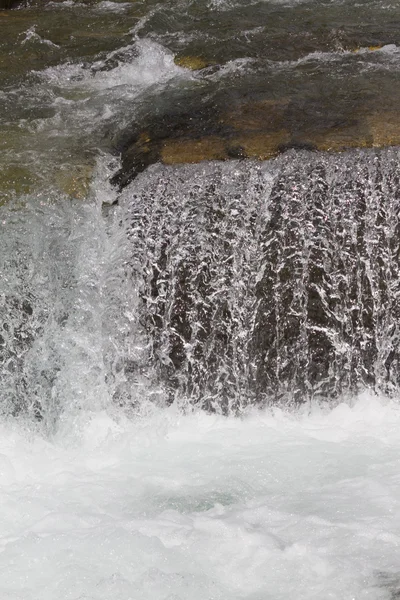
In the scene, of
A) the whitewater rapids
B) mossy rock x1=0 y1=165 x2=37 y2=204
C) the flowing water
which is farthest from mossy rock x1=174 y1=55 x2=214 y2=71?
the whitewater rapids

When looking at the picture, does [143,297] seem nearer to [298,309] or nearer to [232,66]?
[298,309]

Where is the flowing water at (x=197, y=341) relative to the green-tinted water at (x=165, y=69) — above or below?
below

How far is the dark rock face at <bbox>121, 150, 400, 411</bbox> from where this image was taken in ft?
15.8

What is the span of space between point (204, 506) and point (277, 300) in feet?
4.06

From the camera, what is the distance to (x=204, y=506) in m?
4.07

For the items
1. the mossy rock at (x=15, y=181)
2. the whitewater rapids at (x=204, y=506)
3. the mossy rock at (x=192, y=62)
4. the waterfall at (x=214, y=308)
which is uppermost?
the mossy rock at (x=192, y=62)

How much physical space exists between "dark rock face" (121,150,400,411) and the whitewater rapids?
0.18m

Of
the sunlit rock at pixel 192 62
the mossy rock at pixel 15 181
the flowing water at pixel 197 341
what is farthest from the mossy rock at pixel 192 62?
the mossy rock at pixel 15 181

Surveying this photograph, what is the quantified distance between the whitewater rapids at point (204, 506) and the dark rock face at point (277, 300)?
0.18 metres

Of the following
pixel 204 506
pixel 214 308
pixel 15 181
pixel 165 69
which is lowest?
pixel 204 506

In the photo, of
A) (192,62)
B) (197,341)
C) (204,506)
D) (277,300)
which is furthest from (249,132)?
(204,506)

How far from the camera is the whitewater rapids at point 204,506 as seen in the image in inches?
136

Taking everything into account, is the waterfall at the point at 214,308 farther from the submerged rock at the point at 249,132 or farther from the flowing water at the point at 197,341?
the submerged rock at the point at 249,132

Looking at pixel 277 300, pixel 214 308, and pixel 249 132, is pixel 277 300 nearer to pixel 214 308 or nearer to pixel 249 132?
pixel 214 308
